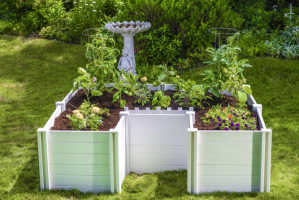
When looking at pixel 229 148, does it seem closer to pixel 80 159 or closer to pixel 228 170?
pixel 228 170

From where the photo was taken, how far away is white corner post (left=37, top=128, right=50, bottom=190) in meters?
3.54

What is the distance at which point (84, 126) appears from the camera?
3775 millimetres

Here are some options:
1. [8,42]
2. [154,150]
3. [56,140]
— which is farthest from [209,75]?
[8,42]

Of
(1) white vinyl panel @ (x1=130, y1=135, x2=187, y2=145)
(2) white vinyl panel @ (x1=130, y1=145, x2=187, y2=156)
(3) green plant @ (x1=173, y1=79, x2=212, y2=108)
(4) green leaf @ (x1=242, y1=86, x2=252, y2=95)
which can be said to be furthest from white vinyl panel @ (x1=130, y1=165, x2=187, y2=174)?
(4) green leaf @ (x1=242, y1=86, x2=252, y2=95)

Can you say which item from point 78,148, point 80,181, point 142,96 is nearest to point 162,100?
point 142,96

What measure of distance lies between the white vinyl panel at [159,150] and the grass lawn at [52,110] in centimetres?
21

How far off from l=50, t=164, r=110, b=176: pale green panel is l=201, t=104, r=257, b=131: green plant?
1.09 m

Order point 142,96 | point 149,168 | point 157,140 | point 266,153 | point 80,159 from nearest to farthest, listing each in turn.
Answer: point 266,153
point 80,159
point 157,140
point 149,168
point 142,96

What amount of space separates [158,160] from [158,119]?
17.8 inches

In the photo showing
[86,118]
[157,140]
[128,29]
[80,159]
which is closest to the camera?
[80,159]

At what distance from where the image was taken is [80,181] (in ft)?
11.9

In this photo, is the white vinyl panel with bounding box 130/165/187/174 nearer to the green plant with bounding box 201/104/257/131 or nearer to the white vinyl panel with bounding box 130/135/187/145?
the white vinyl panel with bounding box 130/135/187/145

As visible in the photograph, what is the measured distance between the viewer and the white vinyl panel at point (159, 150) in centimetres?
399

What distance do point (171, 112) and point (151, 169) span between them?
63cm
